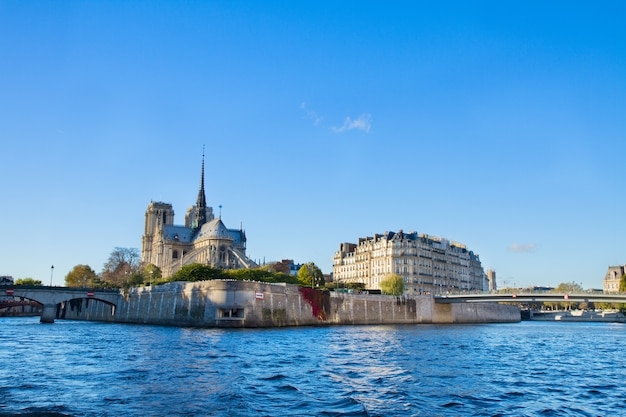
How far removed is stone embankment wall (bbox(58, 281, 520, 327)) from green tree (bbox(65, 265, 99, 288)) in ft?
85.4

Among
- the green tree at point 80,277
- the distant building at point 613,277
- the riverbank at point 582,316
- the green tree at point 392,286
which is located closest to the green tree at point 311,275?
the green tree at point 392,286

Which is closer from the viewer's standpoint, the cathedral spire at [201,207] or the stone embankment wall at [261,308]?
the stone embankment wall at [261,308]

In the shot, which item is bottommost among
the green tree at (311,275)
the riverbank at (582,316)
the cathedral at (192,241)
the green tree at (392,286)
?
the riverbank at (582,316)

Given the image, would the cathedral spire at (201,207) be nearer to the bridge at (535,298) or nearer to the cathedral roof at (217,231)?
the cathedral roof at (217,231)

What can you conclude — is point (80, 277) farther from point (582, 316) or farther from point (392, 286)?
point (582, 316)

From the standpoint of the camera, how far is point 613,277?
182 m

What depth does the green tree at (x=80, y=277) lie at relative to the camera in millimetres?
145375

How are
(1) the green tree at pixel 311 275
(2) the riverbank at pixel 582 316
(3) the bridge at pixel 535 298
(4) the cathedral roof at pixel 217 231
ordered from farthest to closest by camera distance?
(4) the cathedral roof at pixel 217 231
(2) the riverbank at pixel 582 316
(1) the green tree at pixel 311 275
(3) the bridge at pixel 535 298

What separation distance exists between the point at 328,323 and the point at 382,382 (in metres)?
58.3

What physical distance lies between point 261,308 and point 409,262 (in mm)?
68624

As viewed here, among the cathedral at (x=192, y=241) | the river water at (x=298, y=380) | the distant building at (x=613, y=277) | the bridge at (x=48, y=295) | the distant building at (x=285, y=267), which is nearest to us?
the river water at (x=298, y=380)

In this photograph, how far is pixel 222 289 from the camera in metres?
69.9

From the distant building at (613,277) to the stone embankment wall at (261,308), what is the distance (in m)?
81.4

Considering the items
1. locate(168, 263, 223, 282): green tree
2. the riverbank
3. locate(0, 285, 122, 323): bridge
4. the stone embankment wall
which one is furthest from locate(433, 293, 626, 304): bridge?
locate(0, 285, 122, 323): bridge
